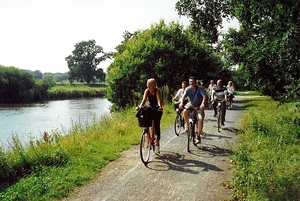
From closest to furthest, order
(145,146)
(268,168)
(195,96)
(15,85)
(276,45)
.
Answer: (268,168) < (145,146) < (276,45) < (195,96) < (15,85)

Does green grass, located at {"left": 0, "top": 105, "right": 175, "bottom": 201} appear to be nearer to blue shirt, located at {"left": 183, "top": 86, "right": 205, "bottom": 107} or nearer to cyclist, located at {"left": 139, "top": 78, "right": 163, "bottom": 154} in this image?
cyclist, located at {"left": 139, "top": 78, "right": 163, "bottom": 154}

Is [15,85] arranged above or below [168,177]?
above

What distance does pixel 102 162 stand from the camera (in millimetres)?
7629

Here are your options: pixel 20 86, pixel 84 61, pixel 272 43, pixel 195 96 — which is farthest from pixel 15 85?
pixel 272 43

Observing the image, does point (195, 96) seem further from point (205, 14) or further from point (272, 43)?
point (205, 14)

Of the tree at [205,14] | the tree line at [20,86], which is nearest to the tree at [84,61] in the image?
the tree line at [20,86]

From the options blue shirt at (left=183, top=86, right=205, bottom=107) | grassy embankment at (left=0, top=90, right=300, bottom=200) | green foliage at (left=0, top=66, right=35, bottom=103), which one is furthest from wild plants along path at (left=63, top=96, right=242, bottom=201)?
green foliage at (left=0, top=66, right=35, bottom=103)

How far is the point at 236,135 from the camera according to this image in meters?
11.1

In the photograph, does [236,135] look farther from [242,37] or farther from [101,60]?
[101,60]

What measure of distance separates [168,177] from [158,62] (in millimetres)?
18716

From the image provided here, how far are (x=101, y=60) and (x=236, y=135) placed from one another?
100.0 metres

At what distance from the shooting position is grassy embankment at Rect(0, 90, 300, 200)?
5453mm

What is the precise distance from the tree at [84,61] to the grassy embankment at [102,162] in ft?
307

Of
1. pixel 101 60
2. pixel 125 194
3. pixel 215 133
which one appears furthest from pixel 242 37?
pixel 101 60
